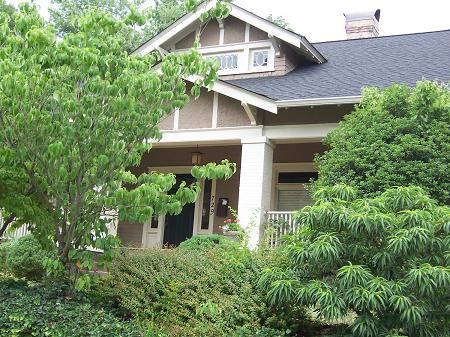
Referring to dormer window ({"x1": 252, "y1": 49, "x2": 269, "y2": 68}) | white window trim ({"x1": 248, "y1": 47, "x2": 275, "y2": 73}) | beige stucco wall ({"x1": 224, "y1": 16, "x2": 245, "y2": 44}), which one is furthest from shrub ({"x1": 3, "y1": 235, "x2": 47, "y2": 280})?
beige stucco wall ({"x1": 224, "y1": 16, "x2": 245, "y2": 44})

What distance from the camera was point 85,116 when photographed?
684 cm

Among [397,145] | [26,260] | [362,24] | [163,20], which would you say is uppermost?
[163,20]

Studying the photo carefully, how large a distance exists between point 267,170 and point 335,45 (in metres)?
5.89

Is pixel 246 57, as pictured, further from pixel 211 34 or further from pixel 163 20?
pixel 163 20

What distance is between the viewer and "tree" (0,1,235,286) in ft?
21.6

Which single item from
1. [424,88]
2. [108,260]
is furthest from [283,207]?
[108,260]

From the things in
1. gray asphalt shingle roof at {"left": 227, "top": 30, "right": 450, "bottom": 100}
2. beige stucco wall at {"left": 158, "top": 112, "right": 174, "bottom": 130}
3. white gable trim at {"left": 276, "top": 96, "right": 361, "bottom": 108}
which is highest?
gray asphalt shingle roof at {"left": 227, "top": 30, "right": 450, "bottom": 100}

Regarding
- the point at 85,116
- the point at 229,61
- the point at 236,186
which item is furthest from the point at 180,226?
the point at 85,116

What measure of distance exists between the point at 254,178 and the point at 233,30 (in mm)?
4389

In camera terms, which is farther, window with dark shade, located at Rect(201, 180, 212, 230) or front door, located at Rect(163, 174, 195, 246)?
front door, located at Rect(163, 174, 195, 246)

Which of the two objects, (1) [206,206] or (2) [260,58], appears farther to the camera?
(1) [206,206]

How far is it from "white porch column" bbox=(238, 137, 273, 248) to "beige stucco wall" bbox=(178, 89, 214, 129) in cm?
106

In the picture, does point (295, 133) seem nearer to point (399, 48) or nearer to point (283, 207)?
point (283, 207)

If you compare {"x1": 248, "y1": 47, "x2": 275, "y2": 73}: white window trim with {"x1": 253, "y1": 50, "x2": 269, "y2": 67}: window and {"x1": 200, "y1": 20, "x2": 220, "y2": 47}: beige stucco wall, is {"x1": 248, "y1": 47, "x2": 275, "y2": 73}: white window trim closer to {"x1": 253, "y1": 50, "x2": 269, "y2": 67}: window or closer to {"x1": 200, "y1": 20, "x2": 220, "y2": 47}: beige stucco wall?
{"x1": 253, "y1": 50, "x2": 269, "y2": 67}: window
